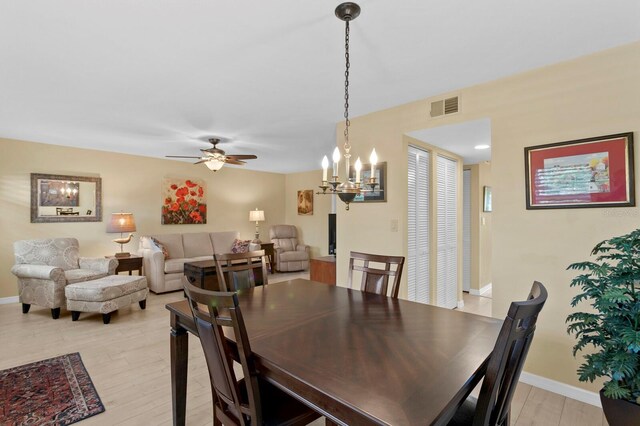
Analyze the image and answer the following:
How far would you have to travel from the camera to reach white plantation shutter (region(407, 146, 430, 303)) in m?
3.34

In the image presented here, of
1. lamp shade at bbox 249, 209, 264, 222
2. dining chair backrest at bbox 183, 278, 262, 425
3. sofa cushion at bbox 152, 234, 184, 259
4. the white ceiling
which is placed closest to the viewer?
dining chair backrest at bbox 183, 278, 262, 425

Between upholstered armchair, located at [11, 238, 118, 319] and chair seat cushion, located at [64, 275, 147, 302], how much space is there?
6.9 inches

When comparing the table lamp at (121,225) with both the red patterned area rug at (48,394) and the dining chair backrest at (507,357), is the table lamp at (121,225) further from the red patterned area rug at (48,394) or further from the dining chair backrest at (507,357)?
the dining chair backrest at (507,357)

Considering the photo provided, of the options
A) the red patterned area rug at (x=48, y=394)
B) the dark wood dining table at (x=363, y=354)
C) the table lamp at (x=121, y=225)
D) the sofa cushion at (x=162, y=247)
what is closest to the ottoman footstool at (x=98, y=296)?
the red patterned area rug at (x=48, y=394)

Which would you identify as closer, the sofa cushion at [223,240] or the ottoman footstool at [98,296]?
the ottoman footstool at [98,296]

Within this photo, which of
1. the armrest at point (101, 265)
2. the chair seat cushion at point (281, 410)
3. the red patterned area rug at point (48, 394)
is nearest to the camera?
the chair seat cushion at point (281, 410)

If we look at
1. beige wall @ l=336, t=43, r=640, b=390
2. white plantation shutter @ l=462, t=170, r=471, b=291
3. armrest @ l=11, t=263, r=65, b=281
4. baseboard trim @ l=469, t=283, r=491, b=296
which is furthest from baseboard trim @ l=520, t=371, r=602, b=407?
armrest @ l=11, t=263, r=65, b=281

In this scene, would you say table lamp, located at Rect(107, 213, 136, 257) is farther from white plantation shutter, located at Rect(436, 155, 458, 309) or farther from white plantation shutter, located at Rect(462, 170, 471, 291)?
white plantation shutter, located at Rect(462, 170, 471, 291)

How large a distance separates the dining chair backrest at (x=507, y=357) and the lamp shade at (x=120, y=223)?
5.42 metres

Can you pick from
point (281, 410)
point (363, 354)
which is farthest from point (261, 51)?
point (281, 410)

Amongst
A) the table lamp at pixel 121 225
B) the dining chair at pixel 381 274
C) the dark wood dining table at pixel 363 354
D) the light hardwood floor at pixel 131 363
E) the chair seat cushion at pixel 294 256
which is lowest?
the light hardwood floor at pixel 131 363

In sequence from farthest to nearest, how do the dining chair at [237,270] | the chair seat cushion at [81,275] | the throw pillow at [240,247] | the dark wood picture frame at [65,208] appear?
the throw pillow at [240,247], the dark wood picture frame at [65,208], the chair seat cushion at [81,275], the dining chair at [237,270]

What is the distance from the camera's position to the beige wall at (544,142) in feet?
6.64

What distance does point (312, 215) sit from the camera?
7.43m
